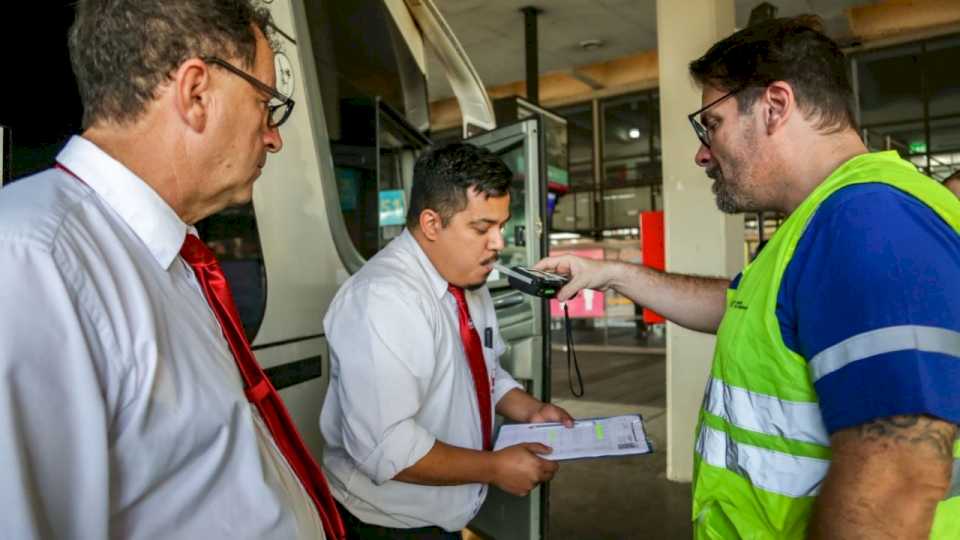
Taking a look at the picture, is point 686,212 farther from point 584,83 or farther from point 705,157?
point 584,83

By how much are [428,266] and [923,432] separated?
1.35m

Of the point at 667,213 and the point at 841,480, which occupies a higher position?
the point at 667,213

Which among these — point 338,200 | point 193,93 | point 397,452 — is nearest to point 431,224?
point 338,200

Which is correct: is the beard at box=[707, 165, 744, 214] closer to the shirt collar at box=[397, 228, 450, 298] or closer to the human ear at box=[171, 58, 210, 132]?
the shirt collar at box=[397, 228, 450, 298]

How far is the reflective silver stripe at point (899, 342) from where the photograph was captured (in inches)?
33.4

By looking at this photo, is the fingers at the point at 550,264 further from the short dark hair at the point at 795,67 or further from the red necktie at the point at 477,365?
the short dark hair at the point at 795,67

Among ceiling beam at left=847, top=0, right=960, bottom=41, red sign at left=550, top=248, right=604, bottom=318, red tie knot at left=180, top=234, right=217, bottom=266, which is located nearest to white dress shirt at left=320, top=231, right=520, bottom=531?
red tie knot at left=180, top=234, right=217, bottom=266

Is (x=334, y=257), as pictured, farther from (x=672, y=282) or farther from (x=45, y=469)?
(x=45, y=469)

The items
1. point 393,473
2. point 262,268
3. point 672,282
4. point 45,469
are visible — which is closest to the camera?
point 45,469

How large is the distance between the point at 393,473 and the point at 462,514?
355mm

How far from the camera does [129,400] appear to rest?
0.76m

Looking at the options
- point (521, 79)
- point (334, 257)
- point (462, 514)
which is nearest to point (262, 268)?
point (334, 257)

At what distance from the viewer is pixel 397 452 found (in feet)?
5.12

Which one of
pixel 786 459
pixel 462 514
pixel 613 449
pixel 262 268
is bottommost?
pixel 462 514
